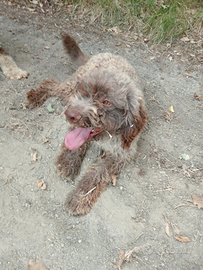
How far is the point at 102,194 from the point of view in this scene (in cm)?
318

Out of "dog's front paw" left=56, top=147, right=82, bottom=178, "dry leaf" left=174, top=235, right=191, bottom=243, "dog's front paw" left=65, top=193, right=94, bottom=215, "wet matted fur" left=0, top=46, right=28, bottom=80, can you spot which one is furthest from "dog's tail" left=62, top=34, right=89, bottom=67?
"dry leaf" left=174, top=235, right=191, bottom=243

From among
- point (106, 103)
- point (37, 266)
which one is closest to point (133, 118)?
point (106, 103)

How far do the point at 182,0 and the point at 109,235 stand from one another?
5.66 m

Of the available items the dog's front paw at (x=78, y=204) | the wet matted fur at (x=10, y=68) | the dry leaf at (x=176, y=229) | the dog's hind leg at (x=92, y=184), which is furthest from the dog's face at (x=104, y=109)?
the wet matted fur at (x=10, y=68)

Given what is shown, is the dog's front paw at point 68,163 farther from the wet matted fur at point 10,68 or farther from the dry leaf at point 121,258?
the wet matted fur at point 10,68

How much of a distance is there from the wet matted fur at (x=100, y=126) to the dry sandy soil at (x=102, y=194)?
0.53ft

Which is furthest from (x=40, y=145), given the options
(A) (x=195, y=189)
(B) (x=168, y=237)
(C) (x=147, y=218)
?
(A) (x=195, y=189)

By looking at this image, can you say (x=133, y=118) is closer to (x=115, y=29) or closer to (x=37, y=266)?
(x=37, y=266)

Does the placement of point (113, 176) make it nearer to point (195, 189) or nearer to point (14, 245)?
point (195, 189)

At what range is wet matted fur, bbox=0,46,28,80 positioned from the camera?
436cm

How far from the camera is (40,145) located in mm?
3502

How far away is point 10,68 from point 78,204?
2951 millimetres

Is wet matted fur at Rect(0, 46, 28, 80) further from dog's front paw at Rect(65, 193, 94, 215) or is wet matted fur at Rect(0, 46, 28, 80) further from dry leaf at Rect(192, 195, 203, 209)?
dry leaf at Rect(192, 195, 203, 209)

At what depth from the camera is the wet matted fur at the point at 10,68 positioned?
4359mm
